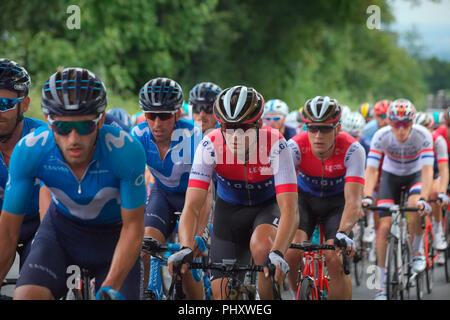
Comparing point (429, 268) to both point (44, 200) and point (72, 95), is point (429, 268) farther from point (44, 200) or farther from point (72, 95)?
point (72, 95)

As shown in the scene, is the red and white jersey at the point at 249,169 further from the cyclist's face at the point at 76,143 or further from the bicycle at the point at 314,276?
the cyclist's face at the point at 76,143

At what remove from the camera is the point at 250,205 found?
5445mm

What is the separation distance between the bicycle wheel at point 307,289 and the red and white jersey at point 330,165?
1.13 metres

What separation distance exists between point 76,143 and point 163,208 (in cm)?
268

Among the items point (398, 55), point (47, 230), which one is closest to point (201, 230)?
point (47, 230)

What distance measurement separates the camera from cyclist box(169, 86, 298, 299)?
15.5 ft

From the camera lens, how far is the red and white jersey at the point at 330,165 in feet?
20.8

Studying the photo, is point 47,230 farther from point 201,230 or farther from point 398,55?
point 398,55

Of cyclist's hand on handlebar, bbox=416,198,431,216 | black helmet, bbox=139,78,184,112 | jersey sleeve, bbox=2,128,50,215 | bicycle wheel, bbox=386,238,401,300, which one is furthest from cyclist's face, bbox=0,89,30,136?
cyclist's hand on handlebar, bbox=416,198,431,216

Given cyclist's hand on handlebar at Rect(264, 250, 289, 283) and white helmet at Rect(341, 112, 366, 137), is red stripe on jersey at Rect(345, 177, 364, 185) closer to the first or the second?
cyclist's hand on handlebar at Rect(264, 250, 289, 283)

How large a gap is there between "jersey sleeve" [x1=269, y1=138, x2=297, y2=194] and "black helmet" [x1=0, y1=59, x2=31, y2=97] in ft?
5.83

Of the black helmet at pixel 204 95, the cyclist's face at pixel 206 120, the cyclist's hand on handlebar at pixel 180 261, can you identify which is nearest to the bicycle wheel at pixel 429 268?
the cyclist's face at pixel 206 120

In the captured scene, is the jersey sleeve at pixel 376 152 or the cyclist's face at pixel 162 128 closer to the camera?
the cyclist's face at pixel 162 128
